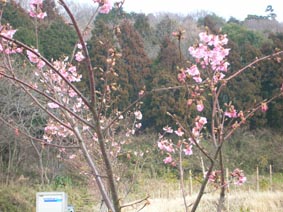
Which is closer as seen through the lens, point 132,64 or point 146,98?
point 146,98

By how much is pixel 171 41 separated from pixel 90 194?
326 inches

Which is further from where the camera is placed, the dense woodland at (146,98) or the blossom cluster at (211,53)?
the dense woodland at (146,98)

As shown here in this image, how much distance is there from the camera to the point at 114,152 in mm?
6836

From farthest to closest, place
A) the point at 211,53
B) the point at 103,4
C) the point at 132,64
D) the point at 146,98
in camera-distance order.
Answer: the point at 132,64 < the point at 146,98 < the point at 211,53 < the point at 103,4

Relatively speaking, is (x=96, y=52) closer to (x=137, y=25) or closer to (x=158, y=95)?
(x=158, y=95)

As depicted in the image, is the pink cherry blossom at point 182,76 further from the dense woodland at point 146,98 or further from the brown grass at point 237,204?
the dense woodland at point 146,98

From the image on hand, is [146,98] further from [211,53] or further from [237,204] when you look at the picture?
[211,53]

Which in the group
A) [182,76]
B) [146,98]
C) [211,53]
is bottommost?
[182,76]

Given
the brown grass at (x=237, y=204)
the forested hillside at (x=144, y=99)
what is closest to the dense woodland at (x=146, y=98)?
the forested hillside at (x=144, y=99)

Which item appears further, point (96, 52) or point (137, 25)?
point (137, 25)

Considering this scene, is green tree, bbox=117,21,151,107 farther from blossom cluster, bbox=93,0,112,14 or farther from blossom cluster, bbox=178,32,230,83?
blossom cluster, bbox=93,0,112,14

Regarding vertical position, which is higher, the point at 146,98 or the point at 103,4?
the point at 146,98

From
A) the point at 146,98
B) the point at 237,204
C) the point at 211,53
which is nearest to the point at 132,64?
the point at 146,98

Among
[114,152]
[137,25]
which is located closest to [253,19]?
[137,25]
